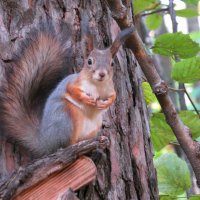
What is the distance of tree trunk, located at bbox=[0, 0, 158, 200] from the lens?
4.05 ft

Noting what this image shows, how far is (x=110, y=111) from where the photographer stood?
4.32ft

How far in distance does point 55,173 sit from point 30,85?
21 centimetres

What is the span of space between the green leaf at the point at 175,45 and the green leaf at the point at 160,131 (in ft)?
0.65

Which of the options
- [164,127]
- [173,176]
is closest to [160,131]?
[164,127]

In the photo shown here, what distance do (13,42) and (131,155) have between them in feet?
1.37

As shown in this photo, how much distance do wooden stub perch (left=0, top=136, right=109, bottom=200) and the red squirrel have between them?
0.04 m

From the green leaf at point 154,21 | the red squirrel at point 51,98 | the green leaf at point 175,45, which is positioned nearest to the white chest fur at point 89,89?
the red squirrel at point 51,98

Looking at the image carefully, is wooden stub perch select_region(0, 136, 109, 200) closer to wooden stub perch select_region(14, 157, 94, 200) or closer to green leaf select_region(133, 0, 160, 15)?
wooden stub perch select_region(14, 157, 94, 200)

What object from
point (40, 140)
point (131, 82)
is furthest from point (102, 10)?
point (40, 140)

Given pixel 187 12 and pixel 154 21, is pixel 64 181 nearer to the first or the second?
pixel 187 12

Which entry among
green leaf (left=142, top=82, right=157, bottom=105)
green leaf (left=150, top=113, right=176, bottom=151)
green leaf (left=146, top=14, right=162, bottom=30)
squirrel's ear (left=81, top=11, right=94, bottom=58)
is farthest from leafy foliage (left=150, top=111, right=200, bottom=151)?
green leaf (left=146, top=14, right=162, bottom=30)

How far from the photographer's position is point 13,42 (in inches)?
48.8

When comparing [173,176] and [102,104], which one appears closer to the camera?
[102,104]

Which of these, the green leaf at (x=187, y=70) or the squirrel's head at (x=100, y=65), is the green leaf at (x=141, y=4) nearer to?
the green leaf at (x=187, y=70)
